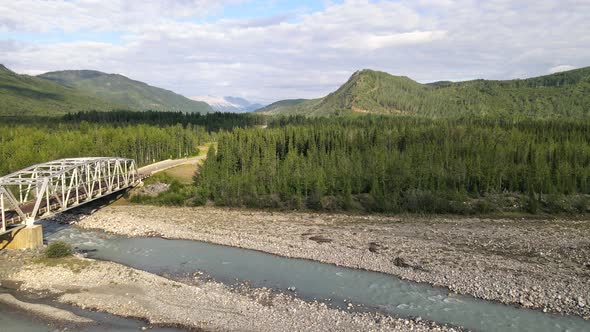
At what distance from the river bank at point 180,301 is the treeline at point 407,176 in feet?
122

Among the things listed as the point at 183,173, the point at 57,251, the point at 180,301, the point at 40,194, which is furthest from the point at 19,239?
the point at 183,173

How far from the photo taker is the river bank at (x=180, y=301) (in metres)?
27.0

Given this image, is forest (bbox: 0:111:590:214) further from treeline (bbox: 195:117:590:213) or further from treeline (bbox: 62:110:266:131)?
treeline (bbox: 62:110:266:131)

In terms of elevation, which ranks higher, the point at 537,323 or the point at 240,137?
the point at 240,137

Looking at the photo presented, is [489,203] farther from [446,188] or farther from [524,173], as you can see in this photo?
[524,173]

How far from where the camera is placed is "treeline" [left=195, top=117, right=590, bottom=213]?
67312mm

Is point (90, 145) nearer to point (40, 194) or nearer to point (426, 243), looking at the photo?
point (40, 194)

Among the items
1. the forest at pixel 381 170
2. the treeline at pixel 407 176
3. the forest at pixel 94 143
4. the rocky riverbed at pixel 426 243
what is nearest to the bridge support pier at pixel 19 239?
the rocky riverbed at pixel 426 243

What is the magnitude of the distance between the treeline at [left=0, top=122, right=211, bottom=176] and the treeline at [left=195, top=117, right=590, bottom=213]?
30.0m

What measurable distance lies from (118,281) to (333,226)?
30647mm

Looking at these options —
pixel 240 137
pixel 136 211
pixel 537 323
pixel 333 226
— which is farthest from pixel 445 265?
pixel 240 137

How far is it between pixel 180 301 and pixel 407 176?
51.2 m

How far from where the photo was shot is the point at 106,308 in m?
29.4

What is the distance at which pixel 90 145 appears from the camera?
3760 inches
